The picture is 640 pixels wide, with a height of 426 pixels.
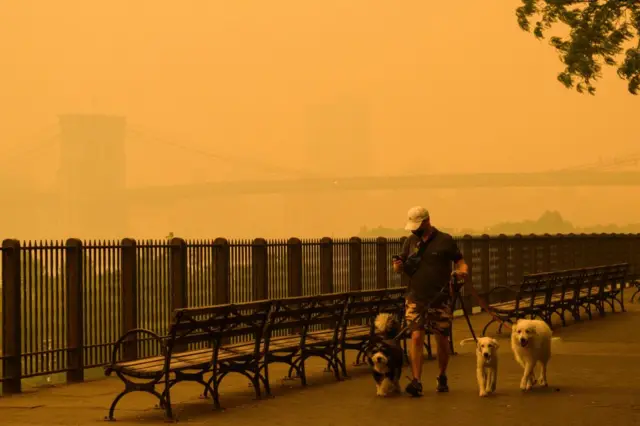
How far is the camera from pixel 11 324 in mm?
14492

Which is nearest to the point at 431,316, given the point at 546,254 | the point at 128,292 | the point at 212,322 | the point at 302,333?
the point at 302,333

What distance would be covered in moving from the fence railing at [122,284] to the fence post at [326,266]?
0.7 inches

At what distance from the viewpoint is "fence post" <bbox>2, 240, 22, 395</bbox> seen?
14.4m

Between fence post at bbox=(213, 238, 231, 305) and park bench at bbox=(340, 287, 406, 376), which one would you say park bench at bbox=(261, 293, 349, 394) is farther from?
fence post at bbox=(213, 238, 231, 305)

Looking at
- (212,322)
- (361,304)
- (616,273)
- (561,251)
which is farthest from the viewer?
(561,251)

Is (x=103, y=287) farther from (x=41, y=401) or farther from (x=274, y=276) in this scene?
(x=274, y=276)

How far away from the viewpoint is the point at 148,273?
1697 centimetres

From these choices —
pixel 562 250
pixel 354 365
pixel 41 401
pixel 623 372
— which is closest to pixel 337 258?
pixel 354 365

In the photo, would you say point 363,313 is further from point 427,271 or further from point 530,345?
point 530,345

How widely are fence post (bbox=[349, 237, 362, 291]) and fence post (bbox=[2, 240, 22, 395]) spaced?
9.75 metres

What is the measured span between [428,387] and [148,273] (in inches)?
179

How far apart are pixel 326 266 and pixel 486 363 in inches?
374

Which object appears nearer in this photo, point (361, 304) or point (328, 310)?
point (328, 310)

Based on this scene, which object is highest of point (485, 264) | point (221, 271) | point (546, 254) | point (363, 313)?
point (221, 271)
